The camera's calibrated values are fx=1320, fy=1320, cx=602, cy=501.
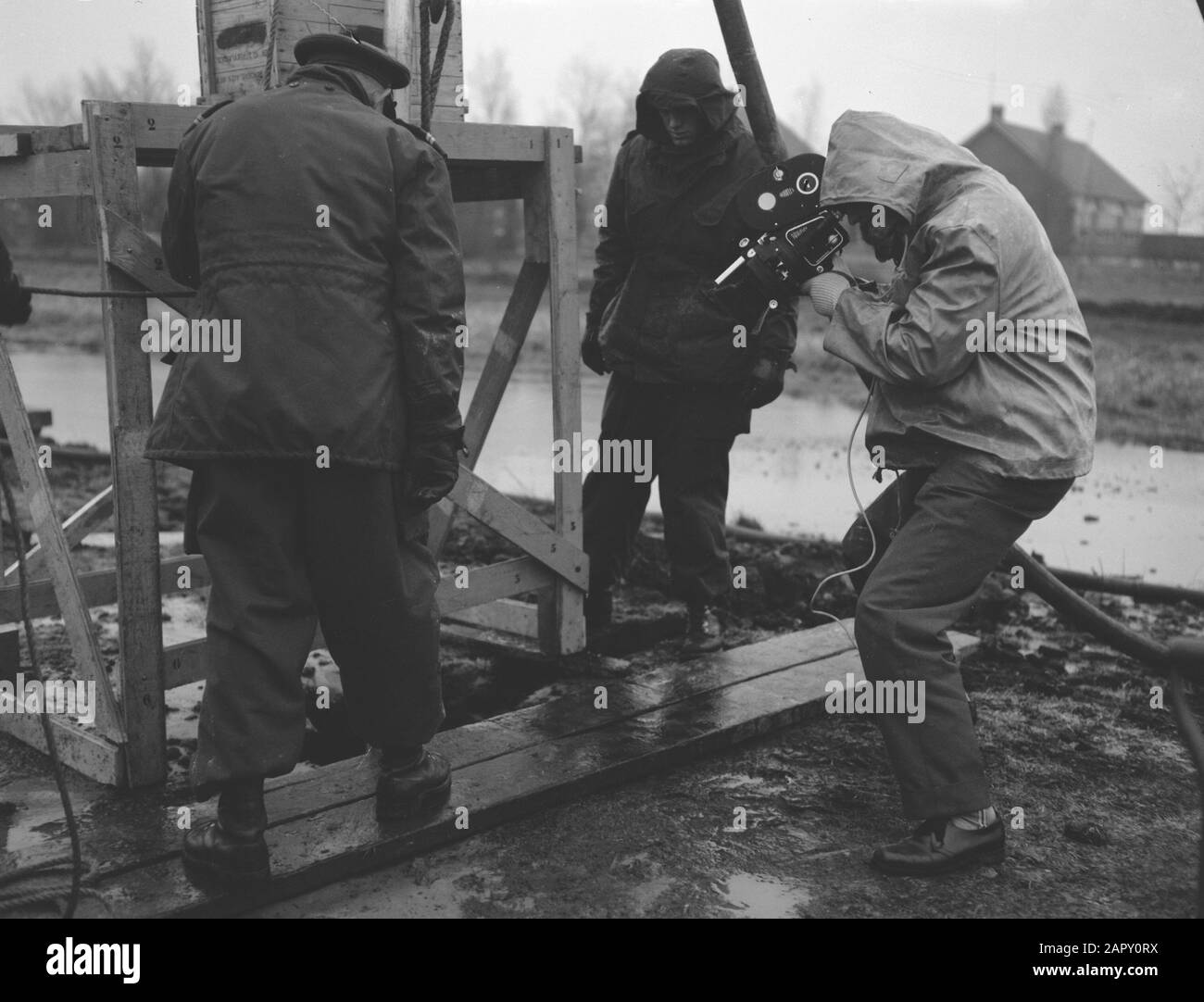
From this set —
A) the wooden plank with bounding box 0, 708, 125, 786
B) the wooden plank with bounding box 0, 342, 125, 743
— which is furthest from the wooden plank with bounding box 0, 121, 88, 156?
the wooden plank with bounding box 0, 708, 125, 786

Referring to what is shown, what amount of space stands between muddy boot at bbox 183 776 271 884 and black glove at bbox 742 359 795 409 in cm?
264

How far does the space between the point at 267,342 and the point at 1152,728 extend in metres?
3.69

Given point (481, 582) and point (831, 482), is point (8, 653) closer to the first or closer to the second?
point (481, 582)

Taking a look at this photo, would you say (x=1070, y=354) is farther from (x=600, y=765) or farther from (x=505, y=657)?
(x=505, y=657)

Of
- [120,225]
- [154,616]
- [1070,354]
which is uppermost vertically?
[120,225]

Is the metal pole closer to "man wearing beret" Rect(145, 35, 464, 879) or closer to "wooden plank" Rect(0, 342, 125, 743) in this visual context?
"man wearing beret" Rect(145, 35, 464, 879)

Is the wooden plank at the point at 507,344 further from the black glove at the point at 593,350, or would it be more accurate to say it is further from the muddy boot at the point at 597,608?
the muddy boot at the point at 597,608

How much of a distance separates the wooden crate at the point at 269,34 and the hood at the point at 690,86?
1.04 meters

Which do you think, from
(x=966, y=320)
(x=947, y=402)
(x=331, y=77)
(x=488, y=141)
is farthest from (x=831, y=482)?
(x=331, y=77)

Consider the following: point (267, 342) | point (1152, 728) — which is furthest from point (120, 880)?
point (1152, 728)

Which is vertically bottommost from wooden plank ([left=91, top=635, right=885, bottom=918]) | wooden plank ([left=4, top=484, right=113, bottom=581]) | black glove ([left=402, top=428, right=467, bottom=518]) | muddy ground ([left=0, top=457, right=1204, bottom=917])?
muddy ground ([left=0, top=457, right=1204, bottom=917])

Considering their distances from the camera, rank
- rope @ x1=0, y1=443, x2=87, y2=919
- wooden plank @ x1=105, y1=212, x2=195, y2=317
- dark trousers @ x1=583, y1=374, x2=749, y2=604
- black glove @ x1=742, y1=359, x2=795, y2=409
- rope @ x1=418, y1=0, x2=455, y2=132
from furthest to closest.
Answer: dark trousers @ x1=583, y1=374, x2=749, y2=604 < black glove @ x1=742, y1=359, x2=795, y2=409 < rope @ x1=418, y1=0, x2=455, y2=132 < wooden plank @ x1=105, y1=212, x2=195, y2=317 < rope @ x1=0, y1=443, x2=87, y2=919

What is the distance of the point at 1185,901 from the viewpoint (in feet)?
12.2

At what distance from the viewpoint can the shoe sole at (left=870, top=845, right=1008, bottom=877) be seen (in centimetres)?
379
